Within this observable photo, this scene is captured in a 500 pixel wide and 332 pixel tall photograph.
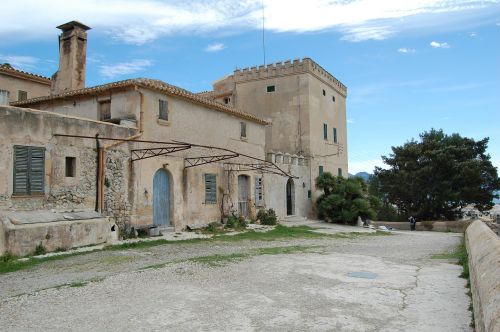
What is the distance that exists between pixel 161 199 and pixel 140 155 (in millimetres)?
2161

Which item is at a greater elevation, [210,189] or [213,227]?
[210,189]

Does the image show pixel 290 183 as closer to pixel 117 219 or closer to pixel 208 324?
pixel 117 219

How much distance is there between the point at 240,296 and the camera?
678cm

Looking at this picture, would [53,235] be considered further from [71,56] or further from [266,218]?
[266,218]

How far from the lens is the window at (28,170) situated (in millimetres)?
12086

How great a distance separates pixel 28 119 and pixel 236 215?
1141cm

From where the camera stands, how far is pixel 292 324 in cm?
539

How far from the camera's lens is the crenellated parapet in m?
28.5

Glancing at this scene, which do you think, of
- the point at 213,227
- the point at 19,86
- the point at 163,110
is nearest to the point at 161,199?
the point at 213,227

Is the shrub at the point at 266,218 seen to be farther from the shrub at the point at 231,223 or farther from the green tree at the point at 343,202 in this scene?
the green tree at the point at 343,202

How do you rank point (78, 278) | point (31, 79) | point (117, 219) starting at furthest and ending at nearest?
1. point (31, 79)
2. point (117, 219)
3. point (78, 278)

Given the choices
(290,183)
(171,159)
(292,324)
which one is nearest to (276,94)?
(290,183)

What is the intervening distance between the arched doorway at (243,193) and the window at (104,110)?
312 inches

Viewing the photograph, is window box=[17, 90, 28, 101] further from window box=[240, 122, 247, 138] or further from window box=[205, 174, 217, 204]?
window box=[240, 122, 247, 138]
